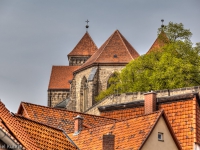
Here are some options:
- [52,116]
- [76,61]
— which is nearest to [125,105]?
[52,116]

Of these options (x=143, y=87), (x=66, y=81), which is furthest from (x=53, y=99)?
(x=143, y=87)

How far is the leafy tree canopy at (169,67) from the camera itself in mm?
60594

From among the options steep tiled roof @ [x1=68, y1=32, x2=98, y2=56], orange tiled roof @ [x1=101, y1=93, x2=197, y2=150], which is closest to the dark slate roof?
steep tiled roof @ [x1=68, y1=32, x2=98, y2=56]

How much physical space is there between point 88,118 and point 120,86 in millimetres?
39287

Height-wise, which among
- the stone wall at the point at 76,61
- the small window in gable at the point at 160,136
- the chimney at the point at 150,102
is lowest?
the small window in gable at the point at 160,136

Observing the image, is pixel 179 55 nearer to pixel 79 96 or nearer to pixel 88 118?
pixel 79 96

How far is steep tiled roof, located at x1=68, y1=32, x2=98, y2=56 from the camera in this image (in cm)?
11556

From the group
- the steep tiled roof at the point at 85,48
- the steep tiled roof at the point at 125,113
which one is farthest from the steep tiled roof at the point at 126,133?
the steep tiled roof at the point at 85,48

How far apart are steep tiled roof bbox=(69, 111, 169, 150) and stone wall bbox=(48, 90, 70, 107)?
3307 inches

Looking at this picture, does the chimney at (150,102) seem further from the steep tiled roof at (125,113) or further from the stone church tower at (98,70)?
the stone church tower at (98,70)

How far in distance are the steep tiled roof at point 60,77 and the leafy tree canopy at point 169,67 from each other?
1604 inches

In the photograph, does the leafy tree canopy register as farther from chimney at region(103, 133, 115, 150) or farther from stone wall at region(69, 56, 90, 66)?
stone wall at region(69, 56, 90, 66)

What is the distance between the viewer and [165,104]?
31.2 m

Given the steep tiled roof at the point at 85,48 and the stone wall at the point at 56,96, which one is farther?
the steep tiled roof at the point at 85,48
